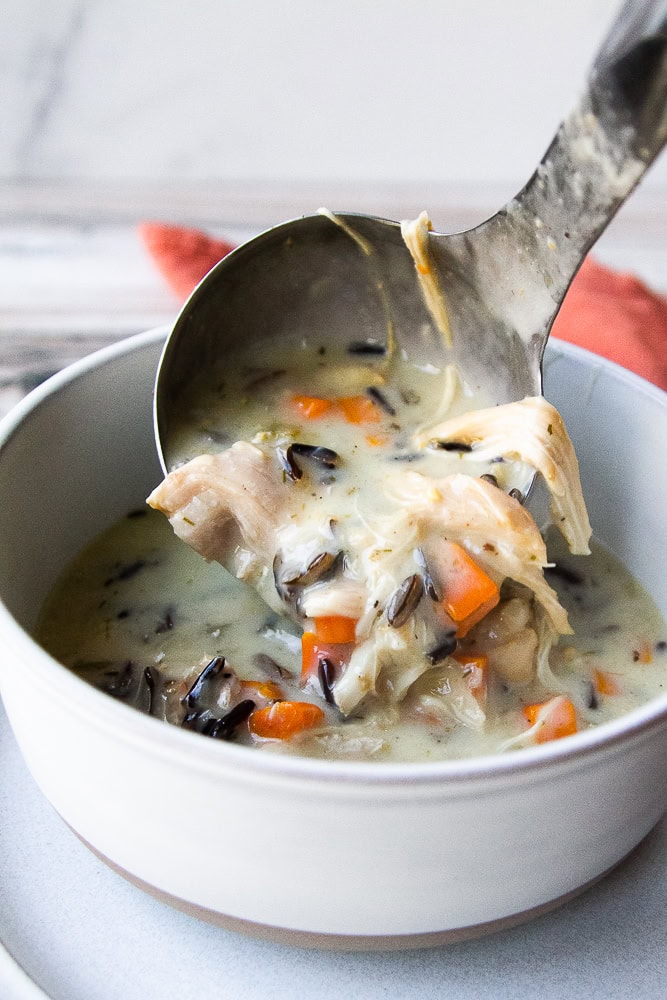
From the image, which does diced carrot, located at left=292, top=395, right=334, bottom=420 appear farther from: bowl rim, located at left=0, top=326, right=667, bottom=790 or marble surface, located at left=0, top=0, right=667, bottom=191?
marble surface, located at left=0, top=0, right=667, bottom=191

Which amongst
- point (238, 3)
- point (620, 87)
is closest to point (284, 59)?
point (238, 3)

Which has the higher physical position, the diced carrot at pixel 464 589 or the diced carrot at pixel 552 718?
the diced carrot at pixel 464 589

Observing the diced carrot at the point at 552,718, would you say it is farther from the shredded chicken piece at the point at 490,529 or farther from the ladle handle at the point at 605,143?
the ladle handle at the point at 605,143

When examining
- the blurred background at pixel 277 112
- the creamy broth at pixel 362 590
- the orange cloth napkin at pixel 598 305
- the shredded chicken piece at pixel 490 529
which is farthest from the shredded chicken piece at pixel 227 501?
the blurred background at pixel 277 112

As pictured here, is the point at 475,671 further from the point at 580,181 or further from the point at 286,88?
the point at 286,88

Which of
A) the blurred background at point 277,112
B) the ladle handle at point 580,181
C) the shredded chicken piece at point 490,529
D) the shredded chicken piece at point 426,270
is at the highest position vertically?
the ladle handle at point 580,181

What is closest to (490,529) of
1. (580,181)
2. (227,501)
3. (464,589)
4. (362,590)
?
(464,589)
